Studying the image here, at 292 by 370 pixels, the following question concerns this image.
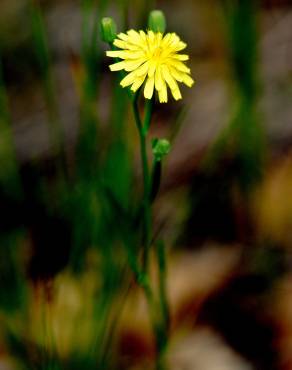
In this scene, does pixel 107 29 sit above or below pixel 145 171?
above

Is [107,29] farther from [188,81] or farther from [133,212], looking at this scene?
[133,212]

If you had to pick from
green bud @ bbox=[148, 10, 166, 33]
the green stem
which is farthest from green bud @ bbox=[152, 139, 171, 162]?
green bud @ bbox=[148, 10, 166, 33]

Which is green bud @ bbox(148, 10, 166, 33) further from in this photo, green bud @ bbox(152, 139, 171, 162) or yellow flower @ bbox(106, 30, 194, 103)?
green bud @ bbox(152, 139, 171, 162)

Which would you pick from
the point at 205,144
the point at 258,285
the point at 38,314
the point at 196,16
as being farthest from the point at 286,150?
the point at 38,314

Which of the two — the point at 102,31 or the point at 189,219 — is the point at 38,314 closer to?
the point at 189,219

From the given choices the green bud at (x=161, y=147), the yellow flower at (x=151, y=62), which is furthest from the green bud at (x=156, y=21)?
the green bud at (x=161, y=147)

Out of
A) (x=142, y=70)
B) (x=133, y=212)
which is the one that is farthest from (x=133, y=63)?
(x=133, y=212)

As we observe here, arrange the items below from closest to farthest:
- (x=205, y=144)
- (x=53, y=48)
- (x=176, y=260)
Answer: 1. (x=176, y=260)
2. (x=205, y=144)
3. (x=53, y=48)
